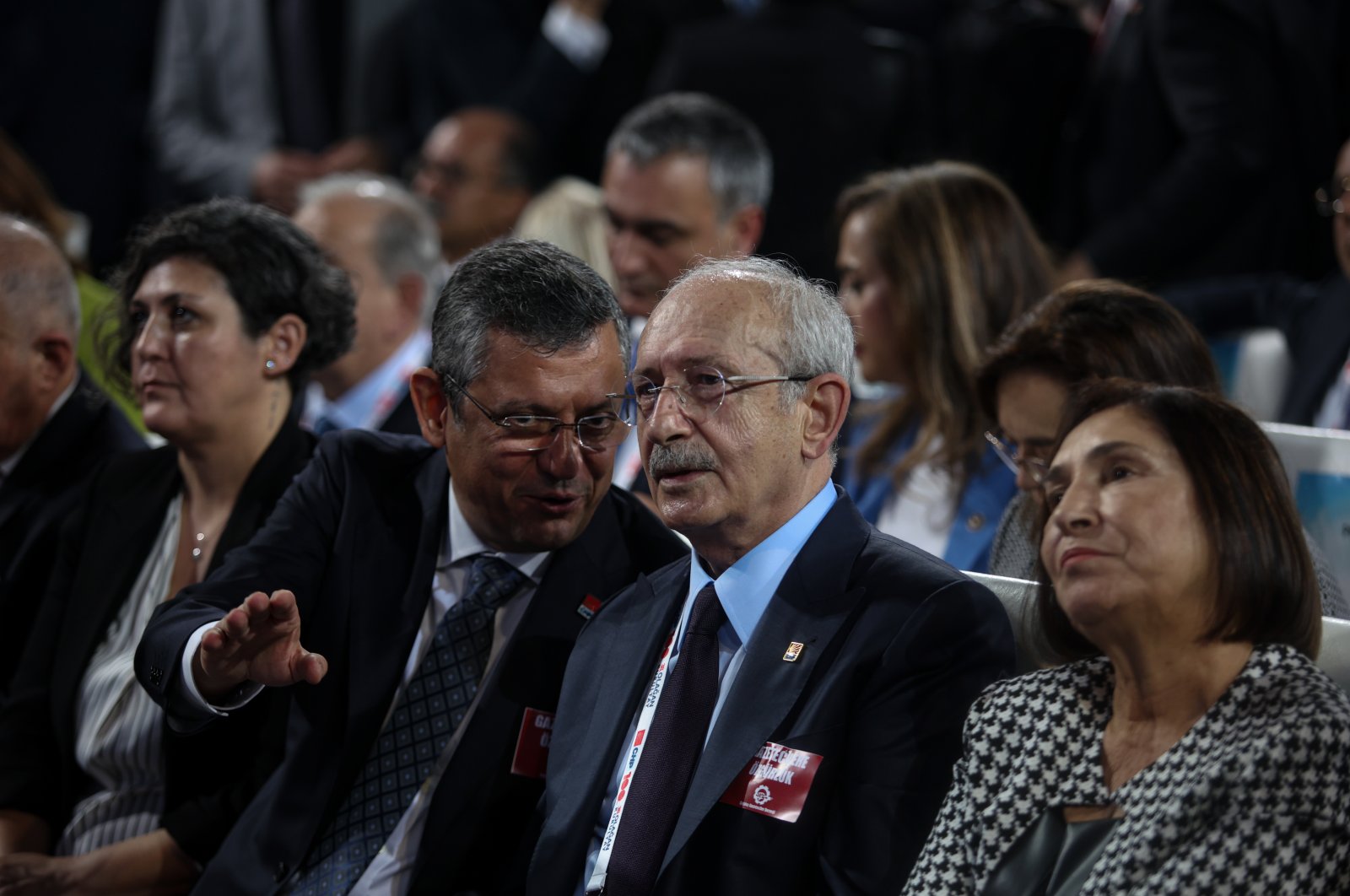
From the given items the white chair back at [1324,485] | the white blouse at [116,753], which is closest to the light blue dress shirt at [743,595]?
the white blouse at [116,753]

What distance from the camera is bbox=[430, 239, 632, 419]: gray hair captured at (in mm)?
2369

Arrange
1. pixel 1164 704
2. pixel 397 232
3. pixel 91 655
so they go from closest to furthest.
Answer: pixel 1164 704 < pixel 91 655 < pixel 397 232

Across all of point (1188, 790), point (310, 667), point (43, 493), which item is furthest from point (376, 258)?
point (1188, 790)

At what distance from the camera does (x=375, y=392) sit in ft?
15.0

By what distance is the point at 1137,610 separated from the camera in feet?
5.83

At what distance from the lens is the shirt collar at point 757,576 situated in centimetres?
212

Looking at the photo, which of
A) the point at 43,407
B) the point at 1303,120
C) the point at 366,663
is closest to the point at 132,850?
the point at 366,663

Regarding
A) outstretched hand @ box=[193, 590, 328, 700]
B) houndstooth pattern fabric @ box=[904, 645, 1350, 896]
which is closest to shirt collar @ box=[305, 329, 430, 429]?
outstretched hand @ box=[193, 590, 328, 700]

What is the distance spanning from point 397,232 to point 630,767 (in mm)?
2930

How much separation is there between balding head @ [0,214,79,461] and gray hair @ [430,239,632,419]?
1.24 m

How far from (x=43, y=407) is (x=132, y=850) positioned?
1.12 meters

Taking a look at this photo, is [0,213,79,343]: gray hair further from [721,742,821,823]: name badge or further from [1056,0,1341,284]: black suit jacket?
[1056,0,1341,284]: black suit jacket

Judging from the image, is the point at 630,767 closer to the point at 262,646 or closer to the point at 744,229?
the point at 262,646

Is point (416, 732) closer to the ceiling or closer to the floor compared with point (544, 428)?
closer to the floor
